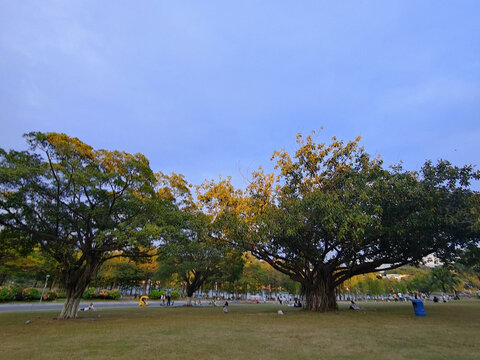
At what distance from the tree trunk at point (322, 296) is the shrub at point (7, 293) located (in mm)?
29438

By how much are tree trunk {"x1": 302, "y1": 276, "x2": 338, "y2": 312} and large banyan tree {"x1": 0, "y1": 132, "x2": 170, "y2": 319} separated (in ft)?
38.3

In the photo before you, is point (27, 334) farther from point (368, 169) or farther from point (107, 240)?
point (368, 169)

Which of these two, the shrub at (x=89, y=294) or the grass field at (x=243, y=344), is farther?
the shrub at (x=89, y=294)

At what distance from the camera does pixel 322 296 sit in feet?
62.3

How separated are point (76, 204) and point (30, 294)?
23.9 metres

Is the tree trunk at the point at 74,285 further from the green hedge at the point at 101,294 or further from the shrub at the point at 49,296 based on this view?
the green hedge at the point at 101,294

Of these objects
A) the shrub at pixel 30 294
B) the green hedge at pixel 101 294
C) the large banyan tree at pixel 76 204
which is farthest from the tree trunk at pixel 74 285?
the green hedge at pixel 101 294

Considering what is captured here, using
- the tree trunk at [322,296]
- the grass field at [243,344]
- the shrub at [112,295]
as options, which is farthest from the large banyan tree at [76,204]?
the shrub at [112,295]

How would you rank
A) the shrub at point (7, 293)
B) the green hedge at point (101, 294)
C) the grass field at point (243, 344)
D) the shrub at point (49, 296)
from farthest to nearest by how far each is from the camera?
the green hedge at point (101, 294) → the shrub at point (49, 296) → the shrub at point (7, 293) → the grass field at point (243, 344)

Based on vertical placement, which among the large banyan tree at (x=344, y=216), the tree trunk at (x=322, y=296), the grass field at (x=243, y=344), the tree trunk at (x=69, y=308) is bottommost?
the grass field at (x=243, y=344)

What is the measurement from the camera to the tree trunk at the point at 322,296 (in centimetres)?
1881

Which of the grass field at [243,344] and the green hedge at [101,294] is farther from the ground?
the green hedge at [101,294]

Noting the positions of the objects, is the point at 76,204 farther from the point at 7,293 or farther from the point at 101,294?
the point at 101,294

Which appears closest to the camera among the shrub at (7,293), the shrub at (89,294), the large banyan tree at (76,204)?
the large banyan tree at (76,204)
